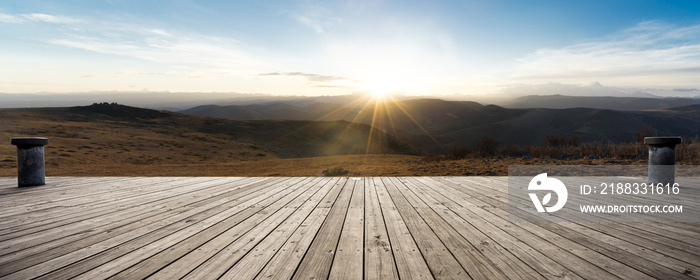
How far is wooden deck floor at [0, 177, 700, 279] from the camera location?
2.05 meters

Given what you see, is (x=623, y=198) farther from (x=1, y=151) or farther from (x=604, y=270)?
(x=1, y=151)

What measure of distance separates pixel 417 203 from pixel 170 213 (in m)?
2.87

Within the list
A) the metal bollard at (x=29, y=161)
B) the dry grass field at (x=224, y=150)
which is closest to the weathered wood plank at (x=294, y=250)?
the metal bollard at (x=29, y=161)

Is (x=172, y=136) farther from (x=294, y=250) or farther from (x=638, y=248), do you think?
(x=638, y=248)

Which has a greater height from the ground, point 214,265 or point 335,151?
point 214,265

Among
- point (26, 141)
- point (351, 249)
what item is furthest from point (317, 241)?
point (26, 141)

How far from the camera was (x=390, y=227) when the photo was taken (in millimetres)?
3055

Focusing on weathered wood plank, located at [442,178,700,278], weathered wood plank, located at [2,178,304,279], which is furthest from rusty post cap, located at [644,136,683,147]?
weathered wood plank, located at [2,178,304,279]

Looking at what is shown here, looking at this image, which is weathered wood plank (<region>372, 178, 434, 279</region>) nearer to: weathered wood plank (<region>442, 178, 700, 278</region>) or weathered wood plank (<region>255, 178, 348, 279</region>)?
weathered wood plank (<region>255, 178, 348, 279</region>)

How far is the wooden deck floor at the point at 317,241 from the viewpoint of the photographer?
2.05m

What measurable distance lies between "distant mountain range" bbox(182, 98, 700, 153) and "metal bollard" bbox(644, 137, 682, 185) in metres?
45.1

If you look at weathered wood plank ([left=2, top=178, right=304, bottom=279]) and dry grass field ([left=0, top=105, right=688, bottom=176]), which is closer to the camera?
weathered wood plank ([left=2, top=178, right=304, bottom=279])

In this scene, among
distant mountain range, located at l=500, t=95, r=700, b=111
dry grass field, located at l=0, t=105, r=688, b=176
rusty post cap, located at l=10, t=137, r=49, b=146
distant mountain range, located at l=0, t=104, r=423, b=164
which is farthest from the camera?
distant mountain range, located at l=500, t=95, r=700, b=111

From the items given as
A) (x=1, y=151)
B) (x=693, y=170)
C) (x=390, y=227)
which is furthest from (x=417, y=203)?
(x=1, y=151)
